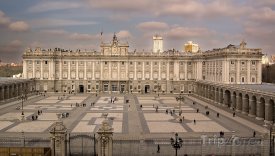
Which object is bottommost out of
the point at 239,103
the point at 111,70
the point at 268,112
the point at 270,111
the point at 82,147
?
the point at 82,147

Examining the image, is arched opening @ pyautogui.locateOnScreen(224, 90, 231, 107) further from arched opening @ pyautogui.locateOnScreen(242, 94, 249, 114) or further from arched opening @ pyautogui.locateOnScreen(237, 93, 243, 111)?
arched opening @ pyautogui.locateOnScreen(242, 94, 249, 114)

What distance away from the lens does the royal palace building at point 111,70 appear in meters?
105

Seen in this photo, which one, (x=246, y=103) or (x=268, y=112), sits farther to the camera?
(x=246, y=103)

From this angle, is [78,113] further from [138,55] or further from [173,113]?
[138,55]

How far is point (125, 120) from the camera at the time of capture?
181 ft

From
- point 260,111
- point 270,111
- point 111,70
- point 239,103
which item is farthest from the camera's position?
point 111,70

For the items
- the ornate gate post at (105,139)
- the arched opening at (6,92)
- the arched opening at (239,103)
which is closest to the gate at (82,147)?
the ornate gate post at (105,139)

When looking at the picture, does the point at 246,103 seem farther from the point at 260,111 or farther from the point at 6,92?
the point at 6,92

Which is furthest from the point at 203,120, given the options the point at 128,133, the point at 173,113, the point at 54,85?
the point at 54,85

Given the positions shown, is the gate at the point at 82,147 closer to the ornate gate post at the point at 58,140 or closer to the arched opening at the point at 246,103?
the ornate gate post at the point at 58,140

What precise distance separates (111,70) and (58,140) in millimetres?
77914

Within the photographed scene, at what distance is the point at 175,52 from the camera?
107500 mm

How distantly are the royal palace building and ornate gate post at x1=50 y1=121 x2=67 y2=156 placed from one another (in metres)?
76.3

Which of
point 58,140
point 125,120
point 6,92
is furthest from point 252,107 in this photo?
point 6,92
